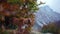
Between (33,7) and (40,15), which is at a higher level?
(33,7)

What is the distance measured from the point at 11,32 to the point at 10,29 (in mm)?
81

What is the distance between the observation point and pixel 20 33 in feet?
5.74

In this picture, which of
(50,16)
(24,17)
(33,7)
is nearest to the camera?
(24,17)

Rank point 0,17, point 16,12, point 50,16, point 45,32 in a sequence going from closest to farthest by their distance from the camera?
1. point 0,17
2. point 16,12
3. point 45,32
4. point 50,16

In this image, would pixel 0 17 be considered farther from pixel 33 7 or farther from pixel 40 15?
pixel 40 15

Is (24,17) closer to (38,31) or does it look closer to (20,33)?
(20,33)

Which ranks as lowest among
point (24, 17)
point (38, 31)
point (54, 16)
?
point (38, 31)

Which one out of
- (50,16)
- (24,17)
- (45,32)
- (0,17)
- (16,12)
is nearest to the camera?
(0,17)

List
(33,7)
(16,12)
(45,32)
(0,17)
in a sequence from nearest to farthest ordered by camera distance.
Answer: (0,17), (16,12), (33,7), (45,32)

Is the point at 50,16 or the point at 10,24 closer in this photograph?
the point at 10,24

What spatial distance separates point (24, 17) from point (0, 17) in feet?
1.03

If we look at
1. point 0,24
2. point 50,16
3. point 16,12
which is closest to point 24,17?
point 16,12

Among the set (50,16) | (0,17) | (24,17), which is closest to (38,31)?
(50,16)

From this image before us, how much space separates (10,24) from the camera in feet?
6.31
